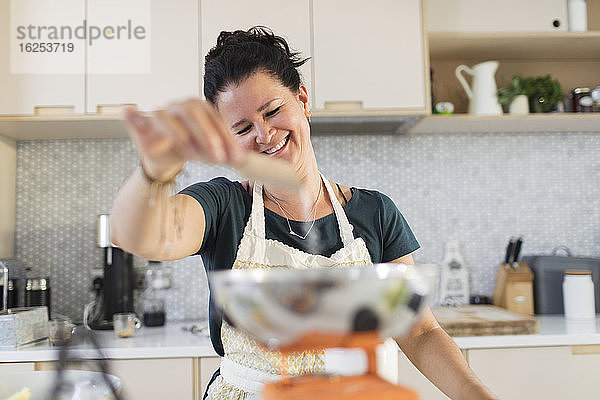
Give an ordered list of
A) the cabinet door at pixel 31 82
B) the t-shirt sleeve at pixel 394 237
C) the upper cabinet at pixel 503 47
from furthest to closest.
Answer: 1. the upper cabinet at pixel 503 47
2. the cabinet door at pixel 31 82
3. the t-shirt sleeve at pixel 394 237

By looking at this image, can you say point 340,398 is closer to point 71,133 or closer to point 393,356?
point 393,356

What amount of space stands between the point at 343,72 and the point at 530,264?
1086mm

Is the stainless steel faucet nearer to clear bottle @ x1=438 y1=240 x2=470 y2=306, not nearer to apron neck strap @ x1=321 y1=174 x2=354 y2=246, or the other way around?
apron neck strap @ x1=321 y1=174 x2=354 y2=246

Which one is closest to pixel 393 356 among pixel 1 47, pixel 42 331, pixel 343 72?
pixel 343 72

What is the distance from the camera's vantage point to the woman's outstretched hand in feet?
1.74

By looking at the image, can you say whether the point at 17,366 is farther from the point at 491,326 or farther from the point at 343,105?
the point at 491,326

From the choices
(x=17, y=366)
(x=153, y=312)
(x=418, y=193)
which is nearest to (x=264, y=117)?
(x=17, y=366)

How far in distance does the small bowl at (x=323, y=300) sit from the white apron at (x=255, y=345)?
0.64m

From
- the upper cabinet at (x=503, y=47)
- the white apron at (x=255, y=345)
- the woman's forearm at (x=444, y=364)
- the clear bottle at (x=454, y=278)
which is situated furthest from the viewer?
the clear bottle at (x=454, y=278)

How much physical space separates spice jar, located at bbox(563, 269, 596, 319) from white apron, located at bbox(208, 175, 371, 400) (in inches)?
53.6

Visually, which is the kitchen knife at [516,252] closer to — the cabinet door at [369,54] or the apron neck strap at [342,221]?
the cabinet door at [369,54]

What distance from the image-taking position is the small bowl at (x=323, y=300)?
17.6 inches

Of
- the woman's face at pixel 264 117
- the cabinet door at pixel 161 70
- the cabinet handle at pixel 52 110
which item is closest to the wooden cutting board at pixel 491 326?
the woman's face at pixel 264 117

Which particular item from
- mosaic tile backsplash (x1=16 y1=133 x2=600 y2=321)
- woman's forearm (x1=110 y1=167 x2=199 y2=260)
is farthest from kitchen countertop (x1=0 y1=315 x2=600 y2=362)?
woman's forearm (x1=110 y1=167 x2=199 y2=260)
